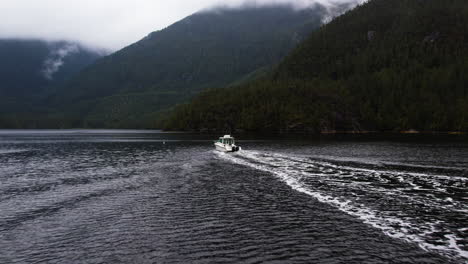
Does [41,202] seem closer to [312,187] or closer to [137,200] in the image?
[137,200]

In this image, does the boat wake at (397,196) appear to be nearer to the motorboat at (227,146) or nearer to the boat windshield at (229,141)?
the motorboat at (227,146)

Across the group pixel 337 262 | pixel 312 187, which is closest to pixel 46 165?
pixel 312 187

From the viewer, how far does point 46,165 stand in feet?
247

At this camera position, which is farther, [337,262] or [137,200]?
[137,200]

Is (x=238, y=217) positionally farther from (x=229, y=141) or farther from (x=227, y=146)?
(x=229, y=141)

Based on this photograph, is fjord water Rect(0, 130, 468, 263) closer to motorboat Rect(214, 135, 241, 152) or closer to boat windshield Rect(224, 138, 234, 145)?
motorboat Rect(214, 135, 241, 152)

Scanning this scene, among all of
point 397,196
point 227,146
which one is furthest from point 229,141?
point 397,196

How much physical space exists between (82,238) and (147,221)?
6260 mm

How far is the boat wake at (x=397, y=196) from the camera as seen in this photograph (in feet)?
90.6

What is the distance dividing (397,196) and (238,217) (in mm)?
20708

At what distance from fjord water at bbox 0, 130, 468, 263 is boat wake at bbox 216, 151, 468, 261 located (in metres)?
0.12

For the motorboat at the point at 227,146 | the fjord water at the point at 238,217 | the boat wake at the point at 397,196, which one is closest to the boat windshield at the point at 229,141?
the motorboat at the point at 227,146

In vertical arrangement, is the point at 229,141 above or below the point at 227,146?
above

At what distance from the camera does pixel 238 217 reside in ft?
109
